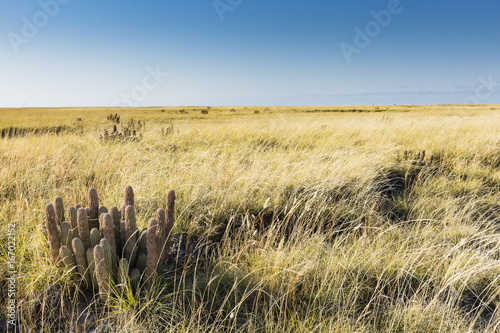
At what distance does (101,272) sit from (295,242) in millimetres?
1502

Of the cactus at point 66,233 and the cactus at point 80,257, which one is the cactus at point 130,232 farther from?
the cactus at point 66,233

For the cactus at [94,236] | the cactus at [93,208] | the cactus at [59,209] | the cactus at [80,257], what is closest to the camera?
the cactus at [80,257]

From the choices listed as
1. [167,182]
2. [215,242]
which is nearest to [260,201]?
[215,242]

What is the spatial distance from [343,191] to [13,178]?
4.50 metres

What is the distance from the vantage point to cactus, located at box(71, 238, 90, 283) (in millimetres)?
1871

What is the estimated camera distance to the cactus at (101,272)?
5.74 feet

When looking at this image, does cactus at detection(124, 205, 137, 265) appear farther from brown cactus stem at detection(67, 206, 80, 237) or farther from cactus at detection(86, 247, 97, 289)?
brown cactus stem at detection(67, 206, 80, 237)

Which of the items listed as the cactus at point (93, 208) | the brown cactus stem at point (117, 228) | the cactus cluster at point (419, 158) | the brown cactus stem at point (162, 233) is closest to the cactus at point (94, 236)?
the brown cactus stem at point (117, 228)

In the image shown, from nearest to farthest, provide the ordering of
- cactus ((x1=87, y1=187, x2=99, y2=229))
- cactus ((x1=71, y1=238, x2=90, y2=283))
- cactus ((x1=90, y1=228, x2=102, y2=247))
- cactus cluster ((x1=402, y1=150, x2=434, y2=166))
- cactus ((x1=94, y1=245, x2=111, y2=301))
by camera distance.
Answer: cactus ((x1=94, y1=245, x2=111, y2=301)) → cactus ((x1=71, y1=238, x2=90, y2=283)) → cactus ((x1=90, y1=228, x2=102, y2=247)) → cactus ((x1=87, y1=187, x2=99, y2=229)) → cactus cluster ((x1=402, y1=150, x2=434, y2=166))

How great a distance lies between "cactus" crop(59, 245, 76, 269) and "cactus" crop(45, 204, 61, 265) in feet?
0.27

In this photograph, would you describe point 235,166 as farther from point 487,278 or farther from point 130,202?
point 487,278

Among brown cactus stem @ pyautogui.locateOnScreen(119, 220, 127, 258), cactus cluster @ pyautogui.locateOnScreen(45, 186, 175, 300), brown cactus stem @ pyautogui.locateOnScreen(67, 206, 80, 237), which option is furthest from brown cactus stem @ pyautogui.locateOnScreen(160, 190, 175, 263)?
brown cactus stem @ pyautogui.locateOnScreen(67, 206, 80, 237)

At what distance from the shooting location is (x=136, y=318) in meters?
1.80

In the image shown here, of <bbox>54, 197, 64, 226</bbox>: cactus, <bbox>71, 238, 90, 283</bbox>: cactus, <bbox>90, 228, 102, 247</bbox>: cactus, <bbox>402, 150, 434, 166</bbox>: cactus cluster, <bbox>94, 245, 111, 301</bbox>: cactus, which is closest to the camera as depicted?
<bbox>94, 245, 111, 301</bbox>: cactus
